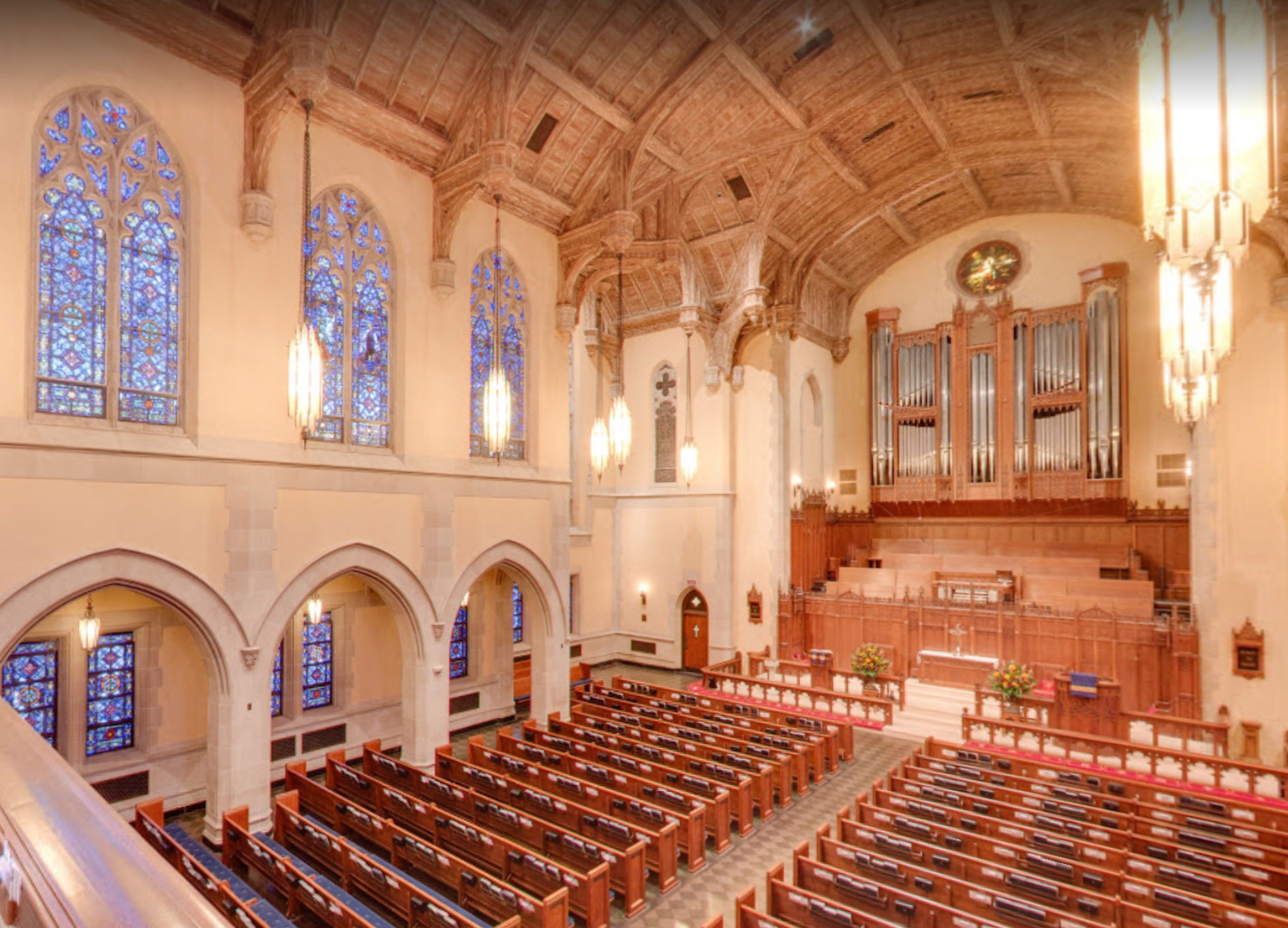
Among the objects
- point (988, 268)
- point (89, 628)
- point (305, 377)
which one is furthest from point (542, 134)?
point (988, 268)

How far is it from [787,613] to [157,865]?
59.0 ft

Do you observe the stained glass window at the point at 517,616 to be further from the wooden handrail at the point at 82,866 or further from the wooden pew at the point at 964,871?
the wooden handrail at the point at 82,866

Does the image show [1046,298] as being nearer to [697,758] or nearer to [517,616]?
[697,758]

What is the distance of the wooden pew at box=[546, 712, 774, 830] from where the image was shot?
1016cm

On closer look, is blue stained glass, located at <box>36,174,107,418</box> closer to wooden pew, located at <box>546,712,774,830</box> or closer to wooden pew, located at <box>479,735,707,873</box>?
wooden pew, located at <box>479,735,707,873</box>

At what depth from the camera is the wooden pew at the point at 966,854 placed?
22.6ft

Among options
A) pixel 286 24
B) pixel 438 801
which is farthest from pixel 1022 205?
pixel 438 801

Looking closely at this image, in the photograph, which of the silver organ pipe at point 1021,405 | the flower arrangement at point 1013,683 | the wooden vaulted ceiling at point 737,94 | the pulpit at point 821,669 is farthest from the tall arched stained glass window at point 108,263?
the silver organ pipe at point 1021,405

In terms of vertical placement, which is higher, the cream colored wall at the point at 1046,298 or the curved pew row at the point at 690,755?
the cream colored wall at the point at 1046,298

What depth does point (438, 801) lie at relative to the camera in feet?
32.8

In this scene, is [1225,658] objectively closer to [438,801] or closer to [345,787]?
[438,801]

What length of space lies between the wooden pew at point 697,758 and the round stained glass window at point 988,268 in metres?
15.3

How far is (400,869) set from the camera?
339 inches

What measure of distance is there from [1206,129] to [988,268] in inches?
683
